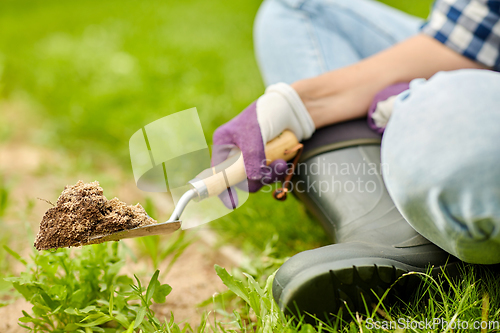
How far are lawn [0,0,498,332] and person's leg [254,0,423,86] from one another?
0.56m

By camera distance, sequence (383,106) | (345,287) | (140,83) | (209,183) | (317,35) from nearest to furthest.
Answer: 1. (345,287)
2. (209,183)
3. (383,106)
4. (317,35)
5. (140,83)

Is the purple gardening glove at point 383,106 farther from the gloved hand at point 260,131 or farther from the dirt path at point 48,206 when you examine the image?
the dirt path at point 48,206

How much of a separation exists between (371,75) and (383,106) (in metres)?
0.11

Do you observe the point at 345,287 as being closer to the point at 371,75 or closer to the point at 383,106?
the point at 383,106

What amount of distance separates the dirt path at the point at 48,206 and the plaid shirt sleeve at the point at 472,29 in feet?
3.41

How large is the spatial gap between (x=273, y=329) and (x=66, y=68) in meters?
2.77

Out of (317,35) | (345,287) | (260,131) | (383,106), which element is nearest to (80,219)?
(260,131)

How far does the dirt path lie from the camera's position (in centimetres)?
122

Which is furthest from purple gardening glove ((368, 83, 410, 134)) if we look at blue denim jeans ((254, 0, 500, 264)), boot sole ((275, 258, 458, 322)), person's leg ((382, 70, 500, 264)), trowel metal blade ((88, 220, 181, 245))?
trowel metal blade ((88, 220, 181, 245))

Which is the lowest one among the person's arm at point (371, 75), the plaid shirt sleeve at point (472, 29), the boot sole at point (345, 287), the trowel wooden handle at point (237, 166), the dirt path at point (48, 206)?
the dirt path at point (48, 206)

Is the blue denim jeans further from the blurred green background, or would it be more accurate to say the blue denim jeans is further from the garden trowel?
the blurred green background

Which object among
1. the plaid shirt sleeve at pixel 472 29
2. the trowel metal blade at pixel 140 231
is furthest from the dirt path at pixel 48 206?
the plaid shirt sleeve at pixel 472 29

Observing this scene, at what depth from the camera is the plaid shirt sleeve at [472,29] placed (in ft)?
3.84

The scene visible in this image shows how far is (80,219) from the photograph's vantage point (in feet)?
2.76
